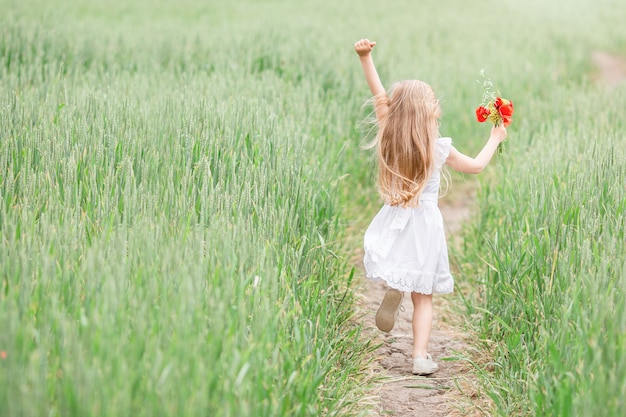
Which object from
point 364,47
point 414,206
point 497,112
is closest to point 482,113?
point 497,112

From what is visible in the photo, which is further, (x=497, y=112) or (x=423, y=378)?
(x=497, y=112)

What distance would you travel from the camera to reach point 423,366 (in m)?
3.08

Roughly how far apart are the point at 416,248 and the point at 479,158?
1.51 ft

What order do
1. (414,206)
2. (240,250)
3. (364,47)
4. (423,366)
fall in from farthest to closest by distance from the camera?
(364,47) < (414,206) < (423,366) < (240,250)

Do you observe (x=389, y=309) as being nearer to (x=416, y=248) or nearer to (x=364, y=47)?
(x=416, y=248)

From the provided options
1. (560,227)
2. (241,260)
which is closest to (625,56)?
(560,227)

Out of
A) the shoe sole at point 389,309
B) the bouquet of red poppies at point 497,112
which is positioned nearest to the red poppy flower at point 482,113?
A: the bouquet of red poppies at point 497,112

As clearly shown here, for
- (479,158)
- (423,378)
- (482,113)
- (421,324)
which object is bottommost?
(423,378)

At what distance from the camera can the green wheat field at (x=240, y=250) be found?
1.98 m

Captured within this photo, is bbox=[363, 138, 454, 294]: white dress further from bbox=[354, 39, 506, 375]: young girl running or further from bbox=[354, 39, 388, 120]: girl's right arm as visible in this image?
bbox=[354, 39, 388, 120]: girl's right arm

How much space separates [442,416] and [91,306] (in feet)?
4.70

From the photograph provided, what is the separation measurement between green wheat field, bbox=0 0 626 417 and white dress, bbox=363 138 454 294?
250mm

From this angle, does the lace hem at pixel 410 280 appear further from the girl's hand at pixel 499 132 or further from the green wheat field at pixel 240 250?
the girl's hand at pixel 499 132

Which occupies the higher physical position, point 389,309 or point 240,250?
point 240,250
